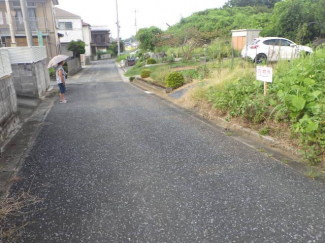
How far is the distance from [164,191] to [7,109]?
17.0ft

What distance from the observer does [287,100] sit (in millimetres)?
4758

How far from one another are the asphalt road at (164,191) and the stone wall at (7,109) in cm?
100

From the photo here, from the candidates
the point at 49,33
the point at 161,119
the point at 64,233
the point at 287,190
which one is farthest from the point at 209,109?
the point at 49,33

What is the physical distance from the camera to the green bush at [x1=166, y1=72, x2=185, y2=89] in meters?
11.0

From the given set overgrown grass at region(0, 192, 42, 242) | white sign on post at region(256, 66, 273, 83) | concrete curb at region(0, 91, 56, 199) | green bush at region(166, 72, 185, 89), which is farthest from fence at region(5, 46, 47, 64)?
white sign on post at region(256, 66, 273, 83)

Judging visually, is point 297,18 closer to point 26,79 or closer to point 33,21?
point 26,79

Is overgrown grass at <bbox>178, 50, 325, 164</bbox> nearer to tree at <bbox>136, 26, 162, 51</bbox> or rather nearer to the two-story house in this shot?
tree at <bbox>136, 26, 162, 51</bbox>

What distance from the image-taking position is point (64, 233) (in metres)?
2.70

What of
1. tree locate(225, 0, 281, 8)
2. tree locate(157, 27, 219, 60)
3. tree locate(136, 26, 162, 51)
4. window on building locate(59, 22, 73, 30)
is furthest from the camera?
tree locate(225, 0, 281, 8)

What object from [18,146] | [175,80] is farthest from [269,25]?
[18,146]

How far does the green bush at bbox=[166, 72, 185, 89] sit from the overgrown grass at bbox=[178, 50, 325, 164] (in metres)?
3.32

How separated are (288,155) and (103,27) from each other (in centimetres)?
6445

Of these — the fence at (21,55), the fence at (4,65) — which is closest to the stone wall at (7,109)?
the fence at (4,65)

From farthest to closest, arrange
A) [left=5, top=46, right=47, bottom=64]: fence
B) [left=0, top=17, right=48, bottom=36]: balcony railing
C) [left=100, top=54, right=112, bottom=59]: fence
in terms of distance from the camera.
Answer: [left=100, top=54, right=112, bottom=59]: fence < [left=0, top=17, right=48, bottom=36]: balcony railing < [left=5, top=46, right=47, bottom=64]: fence
